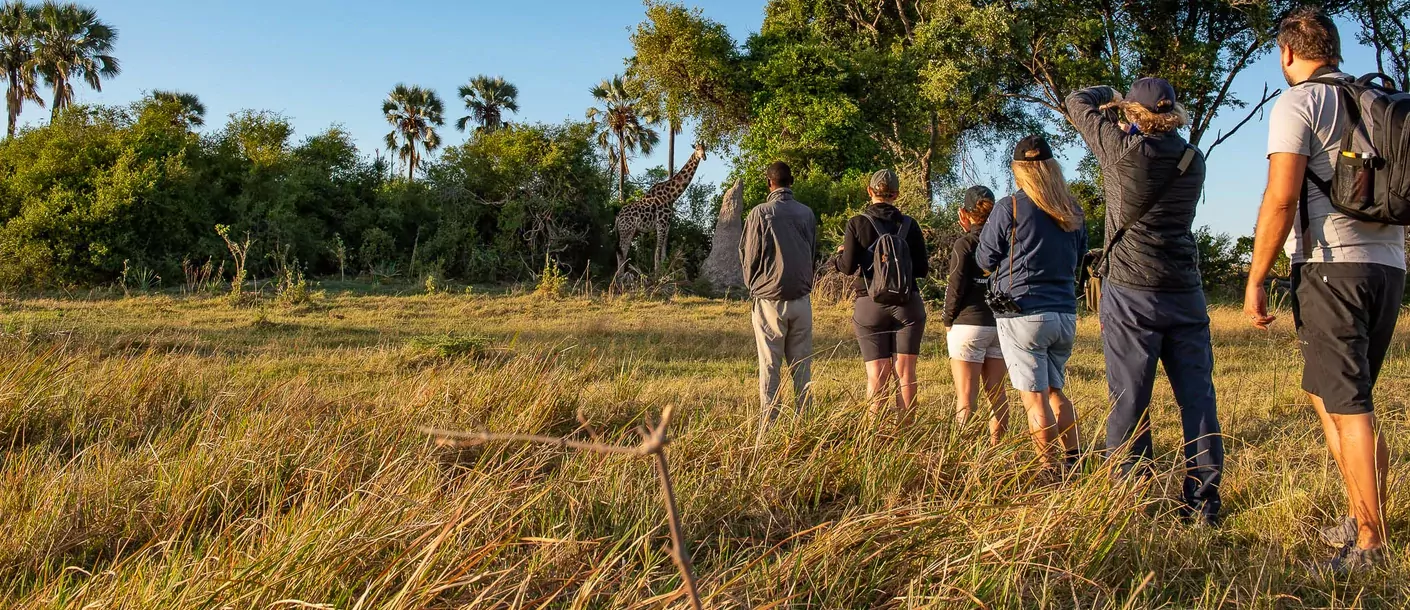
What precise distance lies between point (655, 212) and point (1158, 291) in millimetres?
14530

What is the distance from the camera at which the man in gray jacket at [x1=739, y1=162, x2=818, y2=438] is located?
5.48 metres

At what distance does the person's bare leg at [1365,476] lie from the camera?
3.09 m

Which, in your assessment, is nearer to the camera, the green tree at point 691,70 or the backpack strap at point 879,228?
the backpack strap at point 879,228

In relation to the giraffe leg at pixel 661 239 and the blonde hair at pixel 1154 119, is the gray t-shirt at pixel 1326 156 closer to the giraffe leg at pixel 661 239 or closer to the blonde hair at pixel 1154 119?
the blonde hair at pixel 1154 119

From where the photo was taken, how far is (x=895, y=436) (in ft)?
12.8

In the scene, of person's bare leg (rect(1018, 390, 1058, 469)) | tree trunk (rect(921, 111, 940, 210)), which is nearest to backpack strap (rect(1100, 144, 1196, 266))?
person's bare leg (rect(1018, 390, 1058, 469))

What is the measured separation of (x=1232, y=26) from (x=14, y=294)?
22928mm

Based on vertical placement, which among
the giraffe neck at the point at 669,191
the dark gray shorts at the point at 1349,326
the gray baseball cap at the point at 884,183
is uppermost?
the giraffe neck at the point at 669,191

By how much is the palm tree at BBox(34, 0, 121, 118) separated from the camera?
28.5m

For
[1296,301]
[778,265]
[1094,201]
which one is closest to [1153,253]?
[1296,301]


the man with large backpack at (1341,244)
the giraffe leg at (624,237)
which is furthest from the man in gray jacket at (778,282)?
the giraffe leg at (624,237)

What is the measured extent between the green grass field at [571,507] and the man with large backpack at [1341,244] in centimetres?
28

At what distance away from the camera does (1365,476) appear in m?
3.11

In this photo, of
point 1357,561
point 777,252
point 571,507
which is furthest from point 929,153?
point 571,507
